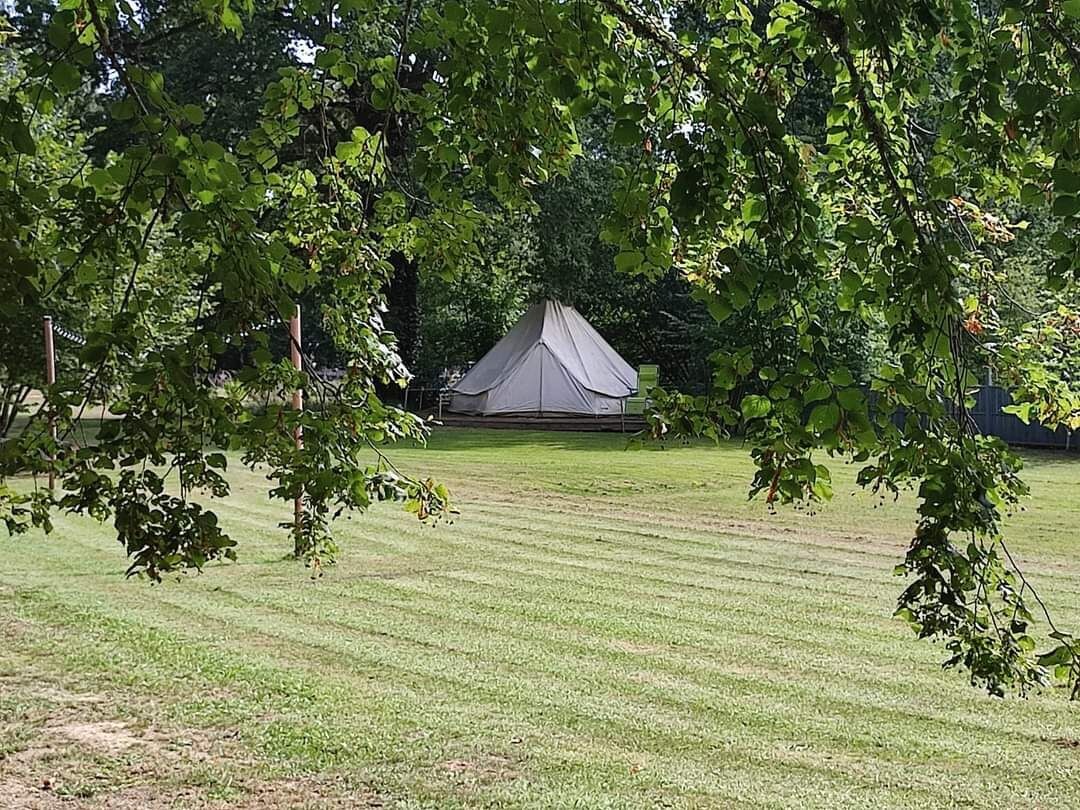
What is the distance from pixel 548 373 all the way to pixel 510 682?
16259 mm

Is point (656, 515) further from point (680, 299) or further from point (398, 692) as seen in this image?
point (680, 299)

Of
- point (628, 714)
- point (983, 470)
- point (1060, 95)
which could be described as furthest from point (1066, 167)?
point (628, 714)

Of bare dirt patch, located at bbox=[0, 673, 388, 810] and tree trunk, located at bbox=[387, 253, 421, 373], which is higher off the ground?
tree trunk, located at bbox=[387, 253, 421, 373]

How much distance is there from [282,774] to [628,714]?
1.45 meters

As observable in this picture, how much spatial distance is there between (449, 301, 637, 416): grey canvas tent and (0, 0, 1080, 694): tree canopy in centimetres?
1799

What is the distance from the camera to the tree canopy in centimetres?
204

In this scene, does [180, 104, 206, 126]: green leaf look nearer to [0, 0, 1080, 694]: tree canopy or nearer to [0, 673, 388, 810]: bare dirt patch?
[0, 0, 1080, 694]: tree canopy

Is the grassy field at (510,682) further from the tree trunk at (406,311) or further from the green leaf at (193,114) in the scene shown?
the tree trunk at (406,311)

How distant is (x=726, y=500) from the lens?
1132 cm

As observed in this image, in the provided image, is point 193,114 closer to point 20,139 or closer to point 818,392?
point 20,139

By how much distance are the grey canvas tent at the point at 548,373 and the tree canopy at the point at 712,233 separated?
1799 centimetres

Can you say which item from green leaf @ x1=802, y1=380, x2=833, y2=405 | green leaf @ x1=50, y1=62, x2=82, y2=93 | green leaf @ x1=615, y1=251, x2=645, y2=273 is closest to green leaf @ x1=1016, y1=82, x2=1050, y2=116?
green leaf @ x1=802, y1=380, x2=833, y2=405

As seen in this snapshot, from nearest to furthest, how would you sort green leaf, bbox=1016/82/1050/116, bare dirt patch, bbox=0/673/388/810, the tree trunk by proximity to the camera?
1. green leaf, bbox=1016/82/1050/116
2. bare dirt patch, bbox=0/673/388/810
3. the tree trunk

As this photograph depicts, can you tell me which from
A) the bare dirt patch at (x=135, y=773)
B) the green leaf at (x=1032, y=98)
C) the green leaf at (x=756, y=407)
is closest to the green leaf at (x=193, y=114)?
the green leaf at (x=756, y=407)
